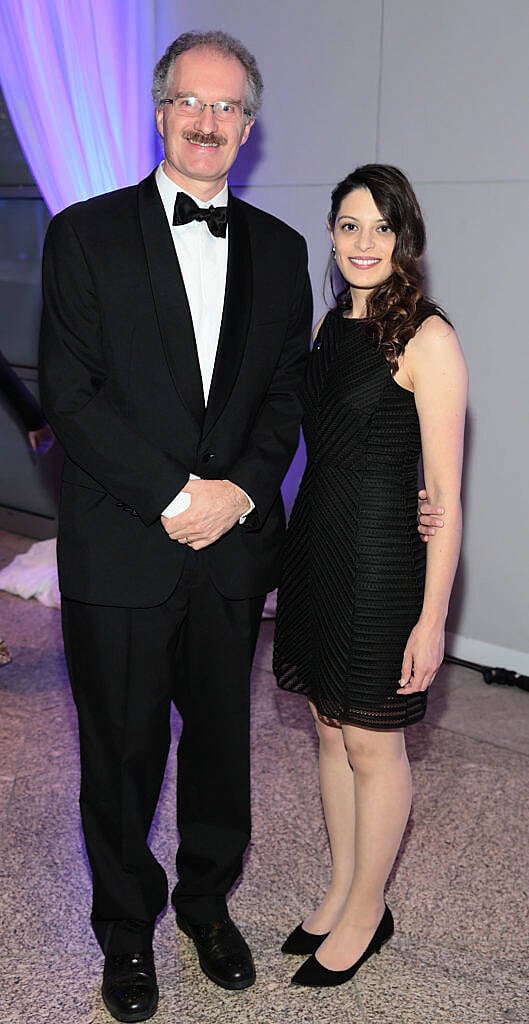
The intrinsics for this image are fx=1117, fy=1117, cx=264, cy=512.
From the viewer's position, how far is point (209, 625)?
2227 millimetres

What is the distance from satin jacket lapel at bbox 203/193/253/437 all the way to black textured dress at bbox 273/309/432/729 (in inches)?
7.2

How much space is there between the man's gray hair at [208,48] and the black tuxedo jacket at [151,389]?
0.58 feet

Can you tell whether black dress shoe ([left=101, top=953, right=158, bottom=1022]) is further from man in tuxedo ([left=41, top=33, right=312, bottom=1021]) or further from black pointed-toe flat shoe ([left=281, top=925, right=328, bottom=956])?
black pointed-toe flat shoe ([left=281, top=925, right=328, bottom=956])

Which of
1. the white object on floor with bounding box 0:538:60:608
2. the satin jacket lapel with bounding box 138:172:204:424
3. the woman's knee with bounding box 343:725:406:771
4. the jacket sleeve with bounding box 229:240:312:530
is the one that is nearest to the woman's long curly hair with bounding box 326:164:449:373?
the jacket sleeve with bounding box 229:240:312:530

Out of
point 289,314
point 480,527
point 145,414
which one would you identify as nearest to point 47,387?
point 145,414

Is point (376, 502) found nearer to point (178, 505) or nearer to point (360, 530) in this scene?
point (360, 530)

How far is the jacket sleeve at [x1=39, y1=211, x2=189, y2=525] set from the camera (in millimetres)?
2031

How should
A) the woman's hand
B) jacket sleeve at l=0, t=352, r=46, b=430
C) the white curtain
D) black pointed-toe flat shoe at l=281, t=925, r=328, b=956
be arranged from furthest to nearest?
the white curtain
jacket sleeve at l=0, t=352, r=46, b=430
black pointed-toe flat shoe at l=281, t=925, r=328, b=956
the woman's hand

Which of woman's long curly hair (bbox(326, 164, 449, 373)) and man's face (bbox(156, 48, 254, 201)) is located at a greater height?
man's face (bbox(156, 48, 254, 201))

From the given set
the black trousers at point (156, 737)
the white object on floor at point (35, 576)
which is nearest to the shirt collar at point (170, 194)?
the black trousers at point (156, 737)

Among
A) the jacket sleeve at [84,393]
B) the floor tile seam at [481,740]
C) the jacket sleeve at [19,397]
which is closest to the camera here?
the jacket sleeve at [84,393]

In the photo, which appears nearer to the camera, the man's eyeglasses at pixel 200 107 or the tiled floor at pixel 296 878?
the man's eyeglasses at pixel 200 107

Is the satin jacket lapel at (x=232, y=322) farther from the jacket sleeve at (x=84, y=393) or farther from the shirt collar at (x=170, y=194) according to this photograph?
the jacket sleeve at (x=84, y=393)

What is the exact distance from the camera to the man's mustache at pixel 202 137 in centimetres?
204
